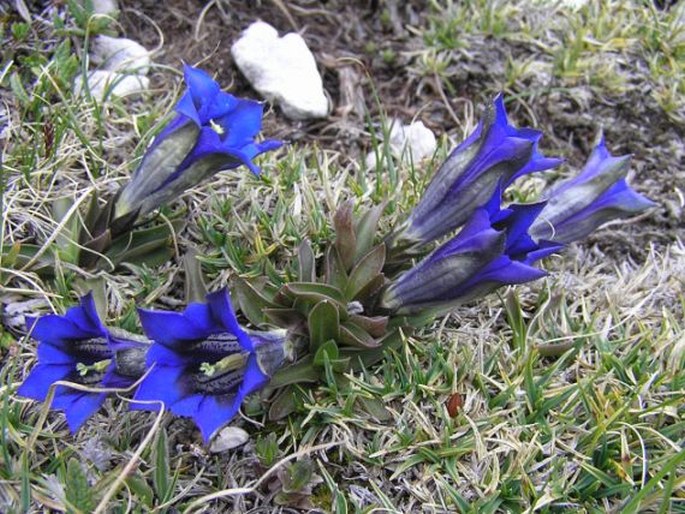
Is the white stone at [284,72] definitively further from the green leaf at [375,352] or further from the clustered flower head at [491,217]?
the green leaf at [375,352]

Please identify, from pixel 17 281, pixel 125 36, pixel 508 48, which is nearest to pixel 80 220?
pixel 17 281

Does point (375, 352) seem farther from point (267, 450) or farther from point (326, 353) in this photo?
point (267, 450)

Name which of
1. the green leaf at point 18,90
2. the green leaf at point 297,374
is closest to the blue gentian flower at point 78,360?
the green leaf at point 297,374

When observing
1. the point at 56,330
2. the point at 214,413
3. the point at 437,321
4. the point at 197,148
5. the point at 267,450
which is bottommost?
the point at 437,321

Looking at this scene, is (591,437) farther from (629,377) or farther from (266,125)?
(266,125)

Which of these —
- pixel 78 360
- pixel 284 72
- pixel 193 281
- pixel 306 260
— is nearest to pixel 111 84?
pixel 284 72
